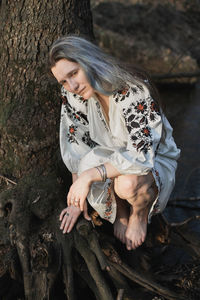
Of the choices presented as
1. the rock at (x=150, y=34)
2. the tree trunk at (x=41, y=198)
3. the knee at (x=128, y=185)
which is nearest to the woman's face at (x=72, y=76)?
the tree trunk at (x=41, y=198)

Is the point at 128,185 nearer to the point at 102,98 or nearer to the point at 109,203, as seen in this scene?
the point at 109,203

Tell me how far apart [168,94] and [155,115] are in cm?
413

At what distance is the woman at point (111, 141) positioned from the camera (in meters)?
1.90

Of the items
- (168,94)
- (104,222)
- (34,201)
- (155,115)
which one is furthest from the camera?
(168,94)

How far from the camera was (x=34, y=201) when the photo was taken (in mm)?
2178

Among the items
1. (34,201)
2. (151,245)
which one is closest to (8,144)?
(34,201)

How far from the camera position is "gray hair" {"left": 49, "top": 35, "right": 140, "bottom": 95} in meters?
1.85

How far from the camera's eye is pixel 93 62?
6.20 ft

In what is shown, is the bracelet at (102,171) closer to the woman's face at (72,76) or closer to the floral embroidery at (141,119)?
the floral embroidery at (141,119)

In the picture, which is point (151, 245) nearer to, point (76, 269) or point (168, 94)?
point (76, 269)

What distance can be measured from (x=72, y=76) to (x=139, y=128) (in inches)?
16.8

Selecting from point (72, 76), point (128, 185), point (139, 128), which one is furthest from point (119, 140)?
point (72, 76)

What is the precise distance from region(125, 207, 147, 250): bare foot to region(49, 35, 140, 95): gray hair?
74cm

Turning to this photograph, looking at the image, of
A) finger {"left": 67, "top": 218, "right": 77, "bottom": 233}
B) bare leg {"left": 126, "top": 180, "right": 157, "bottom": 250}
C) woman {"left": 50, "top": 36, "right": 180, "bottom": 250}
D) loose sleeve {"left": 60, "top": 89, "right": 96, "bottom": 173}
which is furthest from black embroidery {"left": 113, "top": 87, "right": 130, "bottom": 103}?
finger {"left": 67, "top": 218, "right": 77, "bottom": 233}
